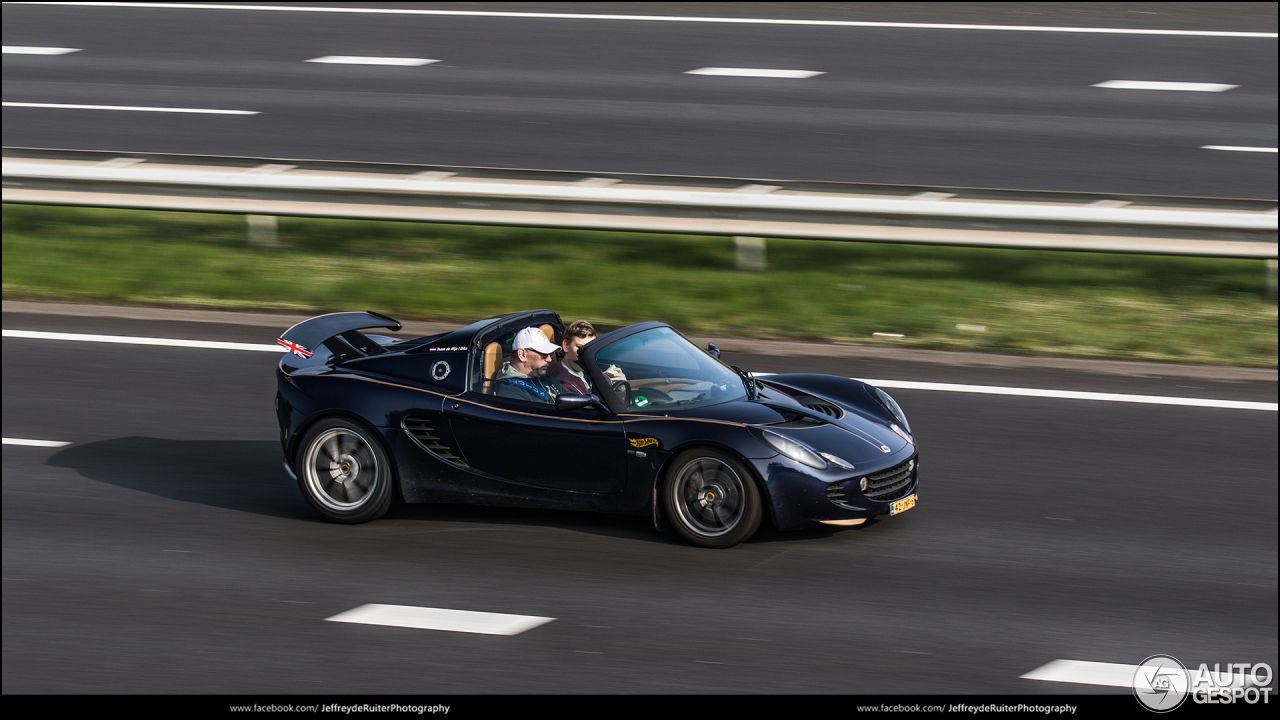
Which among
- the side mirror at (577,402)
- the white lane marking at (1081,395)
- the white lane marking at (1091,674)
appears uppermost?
the side mirror at (577,402)

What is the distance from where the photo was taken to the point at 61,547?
7.96 meters

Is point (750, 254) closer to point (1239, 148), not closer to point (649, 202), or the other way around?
point (649, 202)

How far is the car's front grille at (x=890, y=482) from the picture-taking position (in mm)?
7656

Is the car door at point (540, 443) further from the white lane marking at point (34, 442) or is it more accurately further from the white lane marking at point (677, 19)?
the white lane marking at point (677, 19)

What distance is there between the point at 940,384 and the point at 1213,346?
2349 millimetres

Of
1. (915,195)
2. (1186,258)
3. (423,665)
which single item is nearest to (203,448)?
(423,665)

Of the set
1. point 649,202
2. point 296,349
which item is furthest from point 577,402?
point 649,202

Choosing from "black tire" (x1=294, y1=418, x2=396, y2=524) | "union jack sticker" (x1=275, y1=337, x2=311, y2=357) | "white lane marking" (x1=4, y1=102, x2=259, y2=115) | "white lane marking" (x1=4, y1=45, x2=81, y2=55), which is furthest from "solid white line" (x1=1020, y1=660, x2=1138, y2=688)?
"white lane marking" (x1=4, y1=45, x2=81, y2=55)

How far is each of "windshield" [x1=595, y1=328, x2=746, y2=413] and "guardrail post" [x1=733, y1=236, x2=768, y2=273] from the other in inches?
188

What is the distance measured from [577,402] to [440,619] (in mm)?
1417

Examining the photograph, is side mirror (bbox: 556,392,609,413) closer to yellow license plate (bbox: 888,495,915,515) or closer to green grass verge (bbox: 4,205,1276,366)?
yellow license plate (bbox: 888,495,915,515)

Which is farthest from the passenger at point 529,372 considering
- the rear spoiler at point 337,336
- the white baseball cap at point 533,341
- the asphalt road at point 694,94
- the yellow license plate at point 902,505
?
the asphalt road at point 694,94

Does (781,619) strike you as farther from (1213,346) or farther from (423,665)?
(1213,346)

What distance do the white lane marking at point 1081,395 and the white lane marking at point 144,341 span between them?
4.91 metres
